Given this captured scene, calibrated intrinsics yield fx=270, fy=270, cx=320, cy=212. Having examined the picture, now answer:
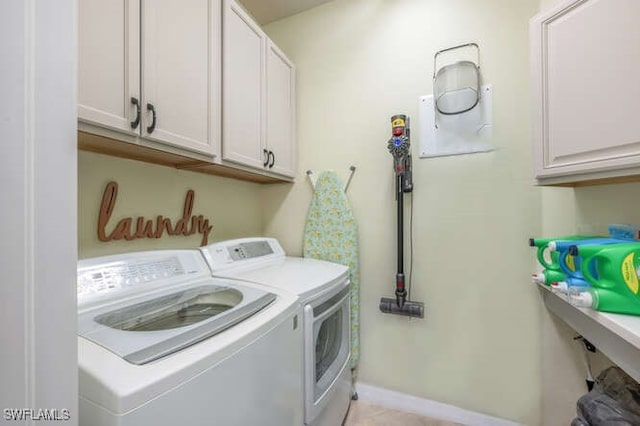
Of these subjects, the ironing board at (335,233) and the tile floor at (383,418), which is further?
the ironing board at (335,233)

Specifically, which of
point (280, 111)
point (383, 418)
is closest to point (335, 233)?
point (280, 111)

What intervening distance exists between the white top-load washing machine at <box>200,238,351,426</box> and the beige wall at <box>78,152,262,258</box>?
289 mm

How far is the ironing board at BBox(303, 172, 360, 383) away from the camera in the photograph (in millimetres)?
1818

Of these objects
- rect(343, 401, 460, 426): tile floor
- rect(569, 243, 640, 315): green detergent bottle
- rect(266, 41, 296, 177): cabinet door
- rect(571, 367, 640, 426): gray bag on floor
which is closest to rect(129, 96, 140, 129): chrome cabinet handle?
rect(266, 41, 296, 177): cabinet door

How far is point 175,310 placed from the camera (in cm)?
101

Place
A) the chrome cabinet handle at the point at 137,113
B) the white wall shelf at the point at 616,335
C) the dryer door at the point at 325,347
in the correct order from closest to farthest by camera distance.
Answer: the white wall shelf at the point at 616,335
the chrome cabinet handle at the point at 137,113
the dryer door at the point at 325,347

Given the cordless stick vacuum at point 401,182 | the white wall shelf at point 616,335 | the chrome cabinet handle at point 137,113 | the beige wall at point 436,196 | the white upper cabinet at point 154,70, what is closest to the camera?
the white wall shelf at point 616,335

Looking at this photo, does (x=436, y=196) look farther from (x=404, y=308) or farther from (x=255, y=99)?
(x=255, y=99)

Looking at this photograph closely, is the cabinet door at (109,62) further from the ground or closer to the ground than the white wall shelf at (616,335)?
further from the ground

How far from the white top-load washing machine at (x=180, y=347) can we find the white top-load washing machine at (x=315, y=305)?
8 cm

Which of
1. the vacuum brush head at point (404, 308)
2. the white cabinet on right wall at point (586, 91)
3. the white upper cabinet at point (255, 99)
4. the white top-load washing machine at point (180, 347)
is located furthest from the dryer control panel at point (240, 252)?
the white cabinet on right wall at point (586, 91)

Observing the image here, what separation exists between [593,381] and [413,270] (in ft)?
3.10

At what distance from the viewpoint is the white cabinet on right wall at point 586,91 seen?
3.01 ft

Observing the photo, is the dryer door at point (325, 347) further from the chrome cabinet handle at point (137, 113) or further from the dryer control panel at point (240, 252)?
the chrome cabinet handle at point (137, 113)
